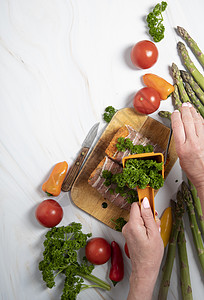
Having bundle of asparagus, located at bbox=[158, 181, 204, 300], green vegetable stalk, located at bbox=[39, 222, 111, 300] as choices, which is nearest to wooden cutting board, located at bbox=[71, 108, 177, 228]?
green vegetable stalk, located at bbox=[39, 222, 111, 300]

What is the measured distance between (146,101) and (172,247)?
180cm

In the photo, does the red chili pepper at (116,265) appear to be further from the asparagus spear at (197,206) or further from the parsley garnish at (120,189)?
the asparagus spear at (197,206)

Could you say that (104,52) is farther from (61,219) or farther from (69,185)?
(61,219)

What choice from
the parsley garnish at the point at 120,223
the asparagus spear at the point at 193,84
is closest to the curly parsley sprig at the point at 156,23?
the asparagus spear at the point at 193,84

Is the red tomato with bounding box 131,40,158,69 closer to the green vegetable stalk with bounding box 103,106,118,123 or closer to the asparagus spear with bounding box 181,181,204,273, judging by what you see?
the green vegetable stalk with bounding box 103,106,118,123

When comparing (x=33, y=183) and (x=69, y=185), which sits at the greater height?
(x=33, y=183)

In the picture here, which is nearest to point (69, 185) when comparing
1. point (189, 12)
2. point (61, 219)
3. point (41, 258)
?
point (61, 219)

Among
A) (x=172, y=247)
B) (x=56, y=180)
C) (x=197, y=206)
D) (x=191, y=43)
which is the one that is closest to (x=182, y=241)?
(x=172, y=247)

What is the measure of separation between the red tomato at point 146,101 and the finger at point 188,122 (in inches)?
14.0

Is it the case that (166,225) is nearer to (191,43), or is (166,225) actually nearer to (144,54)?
(144,54)

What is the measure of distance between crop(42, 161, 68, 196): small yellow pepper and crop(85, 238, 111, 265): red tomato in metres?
0.73

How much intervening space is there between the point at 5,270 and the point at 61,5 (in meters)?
3.36

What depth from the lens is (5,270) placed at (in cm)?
327

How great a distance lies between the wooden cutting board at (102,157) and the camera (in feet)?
10.9
